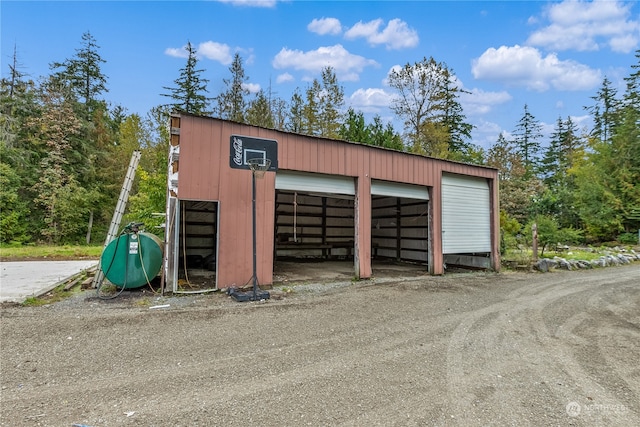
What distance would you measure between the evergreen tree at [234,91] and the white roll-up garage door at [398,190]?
14.1 meters

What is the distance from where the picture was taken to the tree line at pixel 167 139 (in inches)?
735

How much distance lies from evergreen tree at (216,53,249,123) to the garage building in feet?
33.6

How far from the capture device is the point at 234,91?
19.8 meters

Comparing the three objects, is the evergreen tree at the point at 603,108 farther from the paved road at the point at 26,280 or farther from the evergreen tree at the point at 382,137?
the paved road at the point at 26,280

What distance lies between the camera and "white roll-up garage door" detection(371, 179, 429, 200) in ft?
26.9

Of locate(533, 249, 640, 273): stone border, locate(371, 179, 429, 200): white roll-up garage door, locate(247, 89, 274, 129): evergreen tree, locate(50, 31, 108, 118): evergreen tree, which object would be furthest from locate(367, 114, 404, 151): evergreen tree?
locate(50, 31, 108, 118): evergreen tree

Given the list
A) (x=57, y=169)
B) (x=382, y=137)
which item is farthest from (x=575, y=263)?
(x=57, y=169)

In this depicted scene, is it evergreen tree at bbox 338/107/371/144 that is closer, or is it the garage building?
the garage building

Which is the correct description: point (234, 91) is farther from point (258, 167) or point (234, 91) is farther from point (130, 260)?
point (130, 260)

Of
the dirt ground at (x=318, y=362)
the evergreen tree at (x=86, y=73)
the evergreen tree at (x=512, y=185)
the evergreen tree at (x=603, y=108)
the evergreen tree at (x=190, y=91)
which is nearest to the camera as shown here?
the dirt ground at (x=318, y=362)

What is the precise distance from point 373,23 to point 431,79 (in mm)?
11670

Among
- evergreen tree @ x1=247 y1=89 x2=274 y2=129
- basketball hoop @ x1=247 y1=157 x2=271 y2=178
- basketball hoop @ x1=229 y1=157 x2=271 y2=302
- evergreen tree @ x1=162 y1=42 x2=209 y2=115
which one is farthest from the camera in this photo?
evergreen tree @ x1=162 y1=42 x2=209 y2=115

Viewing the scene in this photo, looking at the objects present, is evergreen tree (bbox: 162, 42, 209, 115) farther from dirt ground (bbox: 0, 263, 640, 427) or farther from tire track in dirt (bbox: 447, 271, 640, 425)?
tire track in dirt (bbox: 447, 271, 640, 425)

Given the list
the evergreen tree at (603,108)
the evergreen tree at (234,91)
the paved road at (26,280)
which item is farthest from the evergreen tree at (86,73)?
the evergreen tree at (603,108)
